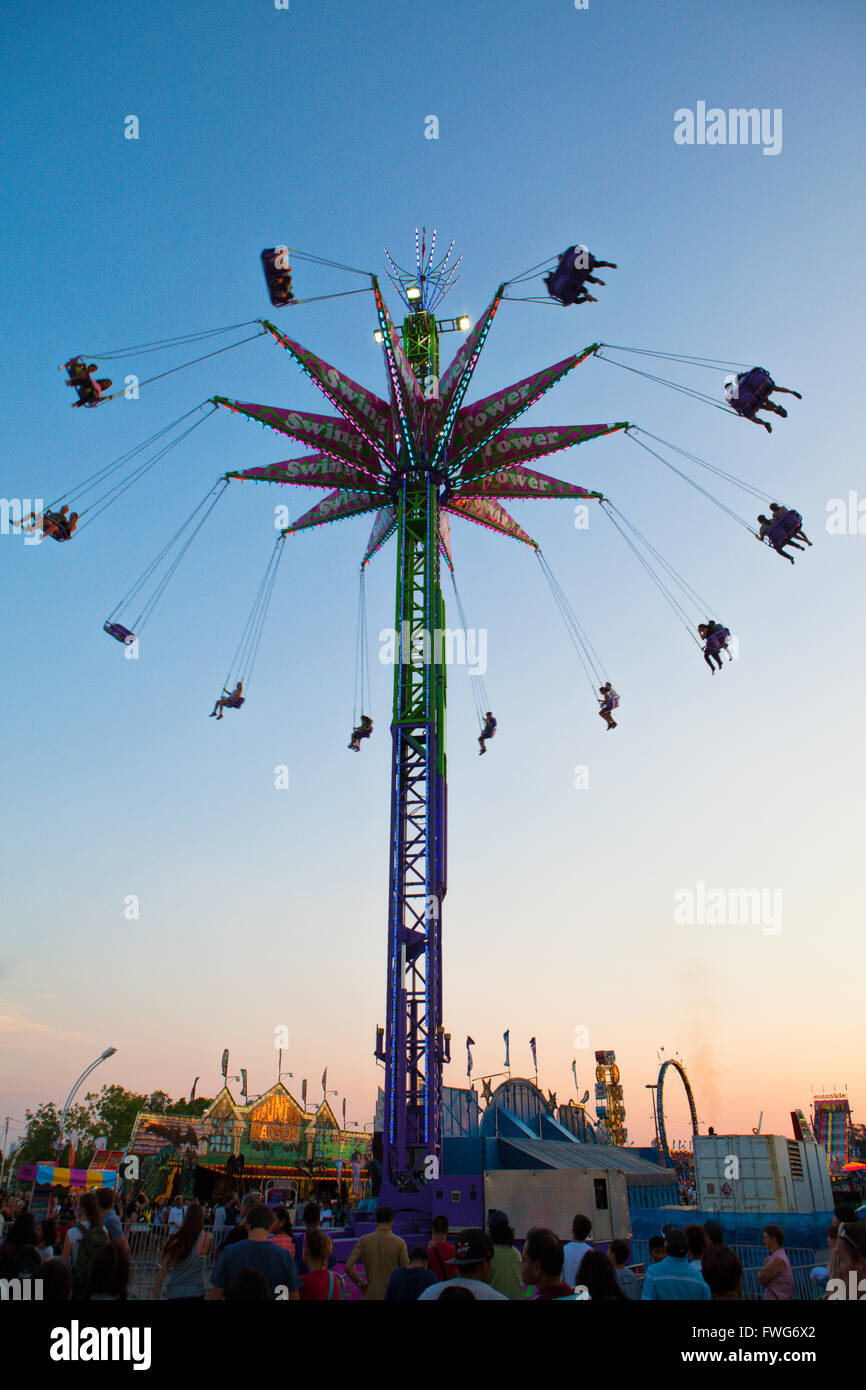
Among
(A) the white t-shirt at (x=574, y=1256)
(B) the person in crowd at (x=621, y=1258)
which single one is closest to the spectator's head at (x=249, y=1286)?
(A) the white t-shirt at (x=574, y=1256)

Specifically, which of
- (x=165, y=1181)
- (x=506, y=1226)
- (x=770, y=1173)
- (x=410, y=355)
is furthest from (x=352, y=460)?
(x=165, y=1181)

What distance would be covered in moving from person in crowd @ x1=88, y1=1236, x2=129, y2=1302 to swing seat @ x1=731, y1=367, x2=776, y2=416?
51.3ft

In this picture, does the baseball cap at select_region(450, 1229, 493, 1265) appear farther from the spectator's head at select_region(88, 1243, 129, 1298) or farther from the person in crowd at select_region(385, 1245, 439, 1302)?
the spectator's head at select_region(88, 1243, 129, 1298)

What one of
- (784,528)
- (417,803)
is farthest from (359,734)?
(784,528)

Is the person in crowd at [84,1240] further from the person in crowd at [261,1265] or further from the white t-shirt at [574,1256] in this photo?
the white t-shirt at [574,1256]

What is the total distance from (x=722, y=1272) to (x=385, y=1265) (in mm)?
2991

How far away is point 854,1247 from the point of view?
5.45 meters

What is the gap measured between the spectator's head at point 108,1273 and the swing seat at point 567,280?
17161 mm

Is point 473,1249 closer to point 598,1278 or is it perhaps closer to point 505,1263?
point 598,1278

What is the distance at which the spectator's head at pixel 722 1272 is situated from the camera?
5.46m
